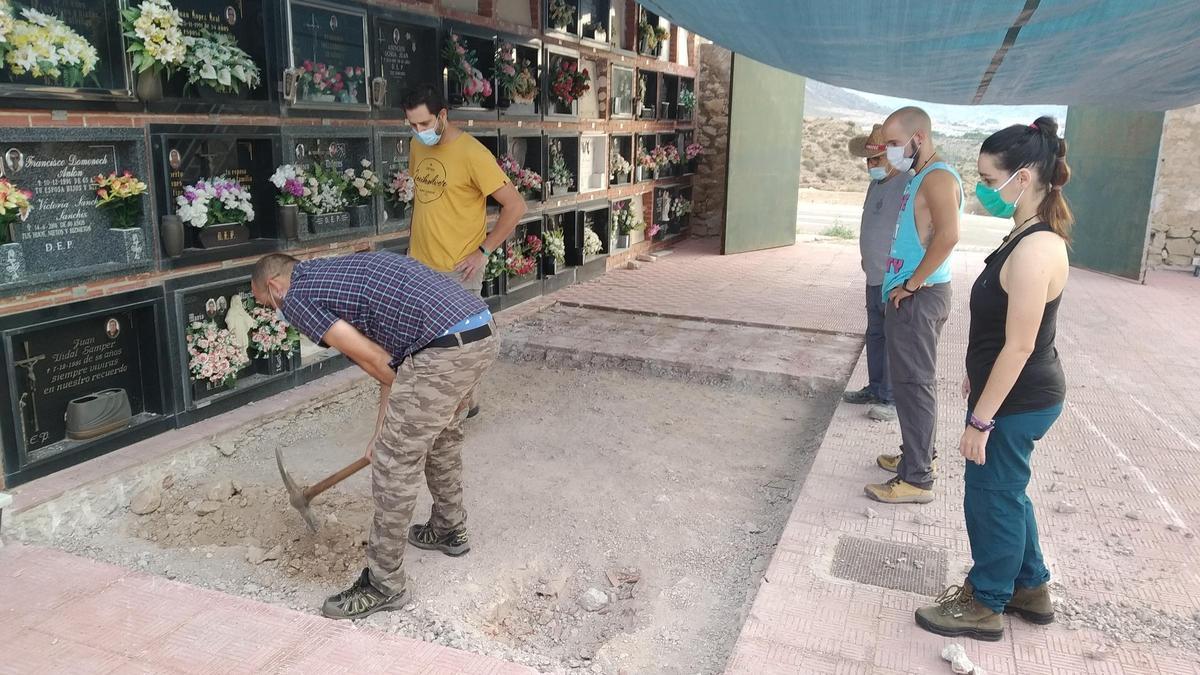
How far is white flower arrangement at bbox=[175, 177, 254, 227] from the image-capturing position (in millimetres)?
3453

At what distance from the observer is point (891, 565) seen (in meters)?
2.54

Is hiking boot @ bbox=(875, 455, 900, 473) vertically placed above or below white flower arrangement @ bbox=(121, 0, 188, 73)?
below

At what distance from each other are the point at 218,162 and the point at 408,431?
2.07m

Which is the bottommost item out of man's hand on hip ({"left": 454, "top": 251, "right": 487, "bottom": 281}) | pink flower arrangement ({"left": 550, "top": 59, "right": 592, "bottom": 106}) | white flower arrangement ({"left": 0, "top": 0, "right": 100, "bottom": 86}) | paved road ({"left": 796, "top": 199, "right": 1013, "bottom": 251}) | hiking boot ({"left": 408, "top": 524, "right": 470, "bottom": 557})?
hiking boot ({"left": 408, "top": 524, "right": 470, "bottom": 557})

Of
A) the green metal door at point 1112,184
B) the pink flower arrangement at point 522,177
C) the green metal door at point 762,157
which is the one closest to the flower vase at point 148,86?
the pink flower arrangement at point 522,177

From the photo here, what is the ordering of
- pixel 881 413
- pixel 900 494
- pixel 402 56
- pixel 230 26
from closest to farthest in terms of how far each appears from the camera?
pixel 900 494 < pixel 230 26 < pixel 881 413 < pixel 402 56

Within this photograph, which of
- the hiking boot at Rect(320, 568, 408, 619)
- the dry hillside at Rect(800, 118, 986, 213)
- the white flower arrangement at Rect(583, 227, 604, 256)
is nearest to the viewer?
the hiking boot at Rect(320, 568, 408, 619)

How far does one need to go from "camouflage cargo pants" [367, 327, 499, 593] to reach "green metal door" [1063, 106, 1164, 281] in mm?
7189

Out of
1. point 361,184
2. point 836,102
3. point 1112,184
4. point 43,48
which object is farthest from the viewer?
point 836,102

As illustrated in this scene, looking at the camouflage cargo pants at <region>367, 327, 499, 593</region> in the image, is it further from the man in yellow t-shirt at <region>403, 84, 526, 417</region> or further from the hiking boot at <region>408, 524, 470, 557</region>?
the man in yellow t-shirt at <region>403, 84, 526, 417</region>

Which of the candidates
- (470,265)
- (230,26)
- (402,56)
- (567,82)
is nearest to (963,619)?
(470,265)

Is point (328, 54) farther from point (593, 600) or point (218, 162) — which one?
point (593, 600)

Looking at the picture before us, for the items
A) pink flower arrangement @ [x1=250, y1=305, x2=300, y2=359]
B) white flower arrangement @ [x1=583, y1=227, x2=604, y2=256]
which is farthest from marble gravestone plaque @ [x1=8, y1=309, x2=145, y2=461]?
white flower arrangement @ [x1=583, y1=227, x2=604, y2=256]

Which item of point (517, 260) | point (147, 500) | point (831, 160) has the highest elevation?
point (831, 160)
